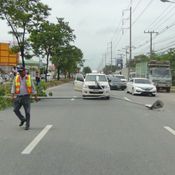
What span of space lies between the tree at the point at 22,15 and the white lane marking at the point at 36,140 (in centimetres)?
1634

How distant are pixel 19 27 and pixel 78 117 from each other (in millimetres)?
20573

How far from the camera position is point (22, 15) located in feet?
101

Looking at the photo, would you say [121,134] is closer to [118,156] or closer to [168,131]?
[168,131]

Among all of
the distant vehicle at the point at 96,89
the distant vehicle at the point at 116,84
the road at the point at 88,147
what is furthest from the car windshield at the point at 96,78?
the distant vehicle at the point at 116,84

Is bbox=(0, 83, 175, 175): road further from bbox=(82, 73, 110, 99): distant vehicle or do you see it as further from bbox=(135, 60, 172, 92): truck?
bbox=(135, 60, 172, 92): truck

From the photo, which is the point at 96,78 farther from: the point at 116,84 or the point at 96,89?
the point at 116,84

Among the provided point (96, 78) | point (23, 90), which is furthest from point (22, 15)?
point (23, 90)

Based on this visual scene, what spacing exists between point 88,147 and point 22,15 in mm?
22453

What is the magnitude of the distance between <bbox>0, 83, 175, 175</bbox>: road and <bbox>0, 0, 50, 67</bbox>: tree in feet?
47.1

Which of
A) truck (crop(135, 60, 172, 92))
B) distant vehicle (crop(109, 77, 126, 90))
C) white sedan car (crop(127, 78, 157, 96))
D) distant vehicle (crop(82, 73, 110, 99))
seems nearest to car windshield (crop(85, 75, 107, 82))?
distant vehicle (crop(82, 73, 110, 99))

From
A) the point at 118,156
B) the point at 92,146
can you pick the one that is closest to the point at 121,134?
the point at 92,146

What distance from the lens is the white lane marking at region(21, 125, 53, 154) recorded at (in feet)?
30.7

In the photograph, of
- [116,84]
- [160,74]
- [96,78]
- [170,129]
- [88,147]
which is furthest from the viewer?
[116,84]

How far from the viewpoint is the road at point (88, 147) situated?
7562 mm
